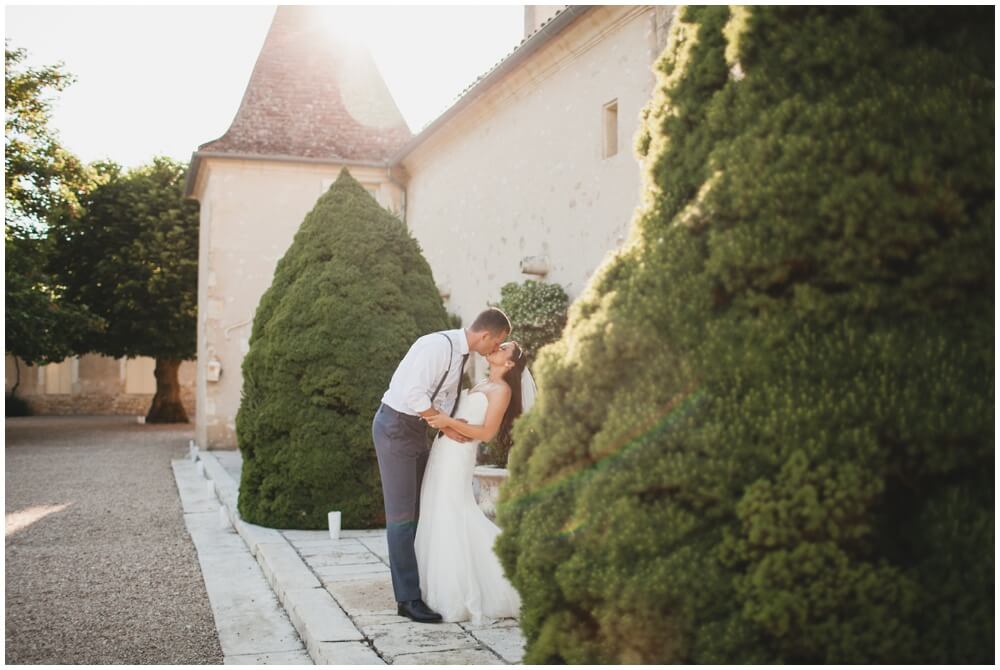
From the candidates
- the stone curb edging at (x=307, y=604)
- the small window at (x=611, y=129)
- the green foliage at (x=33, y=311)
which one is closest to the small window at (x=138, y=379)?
the green foliage at (x=33, y=311)

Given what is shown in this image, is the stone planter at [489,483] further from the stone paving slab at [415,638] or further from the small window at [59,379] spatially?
the small window at [59,379]

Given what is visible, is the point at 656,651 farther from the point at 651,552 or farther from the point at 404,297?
the point at 404,297

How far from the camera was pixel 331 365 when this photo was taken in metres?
7.94

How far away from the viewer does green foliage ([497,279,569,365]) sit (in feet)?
35.3

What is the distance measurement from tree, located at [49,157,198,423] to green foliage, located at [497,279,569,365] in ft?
52.5

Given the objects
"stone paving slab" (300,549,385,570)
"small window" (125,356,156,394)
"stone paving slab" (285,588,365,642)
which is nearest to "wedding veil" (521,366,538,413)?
"stone paving slab" (285,588,365,642)

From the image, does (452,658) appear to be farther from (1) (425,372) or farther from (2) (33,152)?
(2) (33,152)

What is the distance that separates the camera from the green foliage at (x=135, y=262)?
24.5m

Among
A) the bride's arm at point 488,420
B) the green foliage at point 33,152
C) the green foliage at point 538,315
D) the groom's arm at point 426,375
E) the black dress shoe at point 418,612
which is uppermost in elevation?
the green foliage at point 33,152

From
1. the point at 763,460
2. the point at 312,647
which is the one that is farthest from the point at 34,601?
the point at 763,460

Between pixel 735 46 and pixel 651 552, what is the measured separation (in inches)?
63.8

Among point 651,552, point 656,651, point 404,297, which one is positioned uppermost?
point 404,297

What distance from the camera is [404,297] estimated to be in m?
8.24

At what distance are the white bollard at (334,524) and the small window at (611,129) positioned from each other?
5.18 metres
